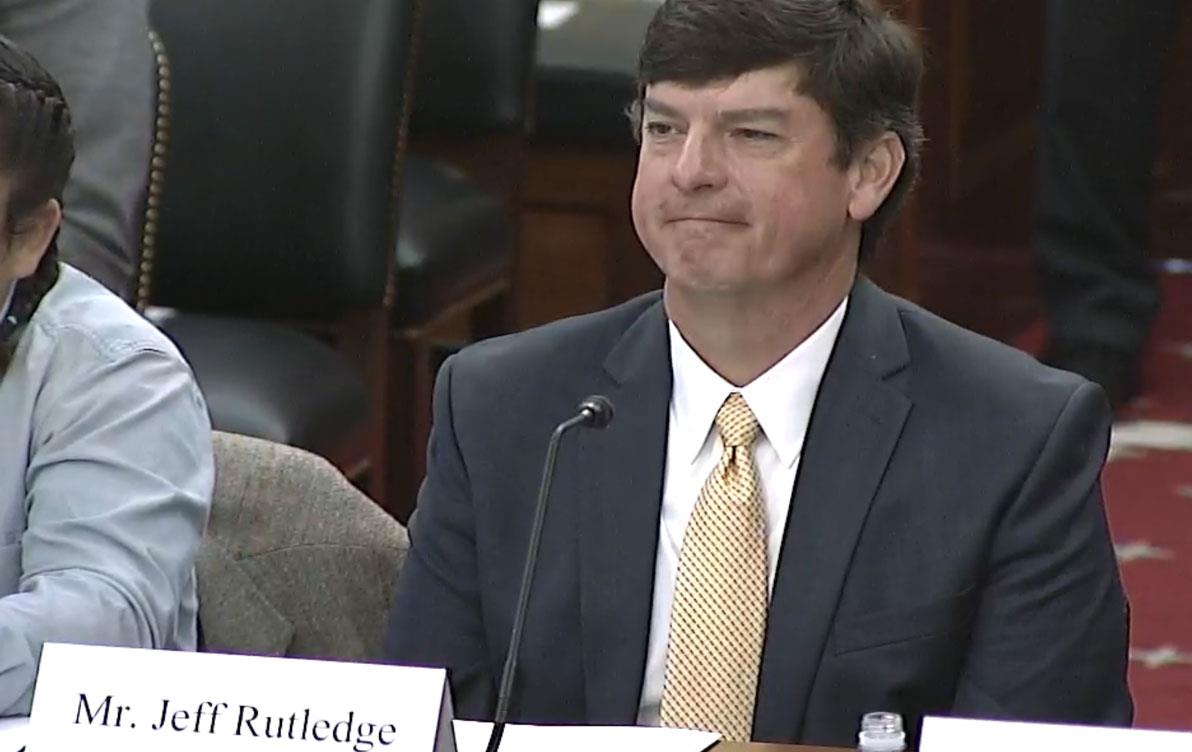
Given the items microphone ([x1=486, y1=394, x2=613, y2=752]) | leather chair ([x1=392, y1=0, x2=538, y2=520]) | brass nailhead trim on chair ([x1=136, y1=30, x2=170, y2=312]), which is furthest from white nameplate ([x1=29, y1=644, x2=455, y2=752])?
leather chair ([x1=392, y1=0, x2=538, y2=520])

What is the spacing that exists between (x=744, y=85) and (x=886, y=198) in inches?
7.8

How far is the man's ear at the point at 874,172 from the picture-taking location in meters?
1.90

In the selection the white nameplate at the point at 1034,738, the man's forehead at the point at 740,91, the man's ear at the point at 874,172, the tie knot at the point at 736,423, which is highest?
the man's forehead at the point at 740,91

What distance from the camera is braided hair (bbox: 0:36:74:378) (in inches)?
73.4

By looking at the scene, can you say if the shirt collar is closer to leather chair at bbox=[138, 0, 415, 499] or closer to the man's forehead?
the man's forehead

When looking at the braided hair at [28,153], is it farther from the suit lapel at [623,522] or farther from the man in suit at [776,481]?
the suit lapel at [623,522]

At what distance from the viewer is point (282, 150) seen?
3105mm

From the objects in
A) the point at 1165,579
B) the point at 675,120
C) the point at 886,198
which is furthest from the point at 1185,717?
the point at 675,120

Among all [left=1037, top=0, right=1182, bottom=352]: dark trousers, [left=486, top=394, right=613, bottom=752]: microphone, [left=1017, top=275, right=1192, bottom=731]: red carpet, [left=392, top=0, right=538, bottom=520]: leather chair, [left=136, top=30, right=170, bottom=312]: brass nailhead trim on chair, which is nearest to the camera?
[left=486, top=394, right=613, bottom=752]: microphone

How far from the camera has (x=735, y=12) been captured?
5.95ft

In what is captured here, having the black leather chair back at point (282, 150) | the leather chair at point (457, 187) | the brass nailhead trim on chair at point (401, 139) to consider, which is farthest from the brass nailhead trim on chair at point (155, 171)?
the leather chair at point (457, 187)

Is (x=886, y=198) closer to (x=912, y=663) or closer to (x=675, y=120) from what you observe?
(x=675, y=120)

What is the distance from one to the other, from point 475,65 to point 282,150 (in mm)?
593

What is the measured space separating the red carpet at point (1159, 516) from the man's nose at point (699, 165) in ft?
4.51
